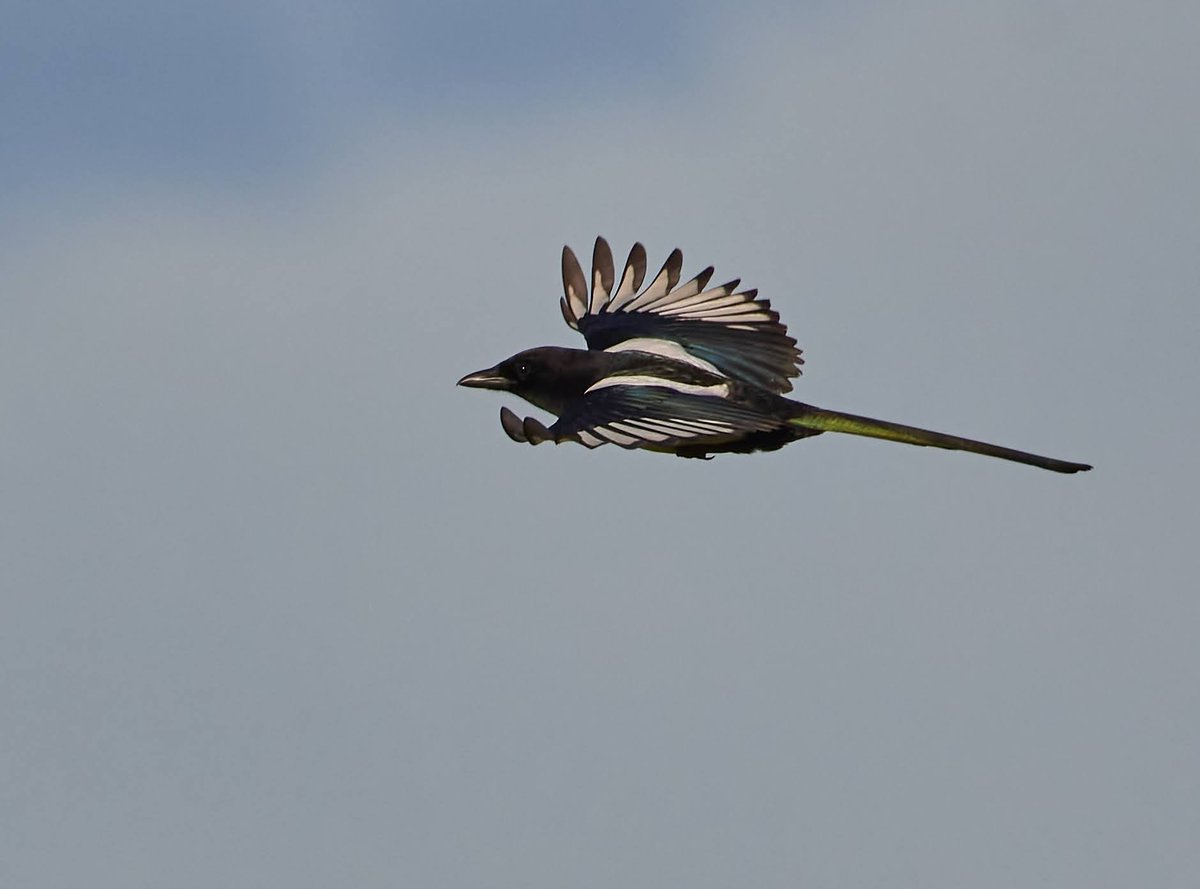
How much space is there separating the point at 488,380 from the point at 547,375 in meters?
0.57

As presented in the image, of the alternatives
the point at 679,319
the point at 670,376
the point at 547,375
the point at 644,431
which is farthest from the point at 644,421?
the point at 679,319

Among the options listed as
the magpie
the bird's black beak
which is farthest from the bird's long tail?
the bird's black beak

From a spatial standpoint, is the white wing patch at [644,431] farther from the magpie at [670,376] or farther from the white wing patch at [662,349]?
the white wing patch at [662,349]

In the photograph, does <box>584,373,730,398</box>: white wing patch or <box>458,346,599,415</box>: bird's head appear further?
<box>458,346,599,415</box>: bird's head

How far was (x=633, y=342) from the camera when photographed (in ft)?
44.9

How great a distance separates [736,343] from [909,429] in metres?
2.26

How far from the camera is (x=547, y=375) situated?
1253 cm

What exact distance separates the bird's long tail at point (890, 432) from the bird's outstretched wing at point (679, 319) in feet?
3.55

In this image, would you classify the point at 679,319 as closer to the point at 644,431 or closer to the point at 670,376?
the point at 670,376

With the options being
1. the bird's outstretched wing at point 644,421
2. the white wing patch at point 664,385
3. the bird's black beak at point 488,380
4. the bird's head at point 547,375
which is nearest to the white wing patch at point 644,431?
the bird's outstretched wing at point 644,421

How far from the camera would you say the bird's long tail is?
1148 centimetres

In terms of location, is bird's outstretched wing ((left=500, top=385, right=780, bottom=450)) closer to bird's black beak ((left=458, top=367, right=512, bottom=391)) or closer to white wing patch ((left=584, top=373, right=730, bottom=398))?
white wing patch ((left=584, top=373, right=730, bottom=398))

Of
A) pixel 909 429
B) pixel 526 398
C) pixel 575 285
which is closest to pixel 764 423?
pixel 909 429

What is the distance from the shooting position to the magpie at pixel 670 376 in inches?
426
